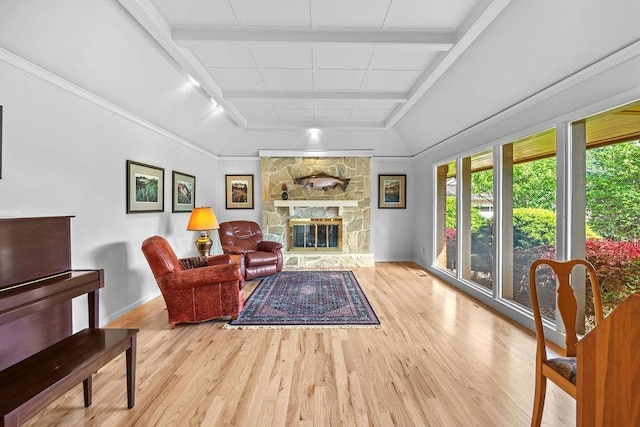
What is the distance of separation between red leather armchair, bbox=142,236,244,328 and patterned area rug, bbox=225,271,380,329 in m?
0.26

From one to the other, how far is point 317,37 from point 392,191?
4514 millimetres

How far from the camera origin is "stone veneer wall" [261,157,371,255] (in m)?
6.73

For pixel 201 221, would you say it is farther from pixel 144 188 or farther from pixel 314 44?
pixel 314 44

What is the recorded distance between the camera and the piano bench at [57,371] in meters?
1.31

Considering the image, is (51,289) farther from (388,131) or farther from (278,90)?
(388,131)

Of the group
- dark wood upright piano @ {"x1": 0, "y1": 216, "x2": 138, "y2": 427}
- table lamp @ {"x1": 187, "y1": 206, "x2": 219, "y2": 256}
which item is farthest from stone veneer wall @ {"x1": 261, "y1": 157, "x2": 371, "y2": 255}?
dark wood upright piano @ {"x1": 0, "y1": 216, "x2": 138, "y2": 427}

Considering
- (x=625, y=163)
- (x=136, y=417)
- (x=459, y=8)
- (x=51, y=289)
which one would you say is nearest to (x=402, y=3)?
(x=459, y=8)

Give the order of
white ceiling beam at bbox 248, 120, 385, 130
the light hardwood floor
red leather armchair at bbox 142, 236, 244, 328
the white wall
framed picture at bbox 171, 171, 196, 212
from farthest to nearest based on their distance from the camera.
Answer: white ceiling beam at bbox 248, 120, 385, 130
framed picture at bbox 171, 171, 196, 212
red leather armchair at bbox 142, 236, 244, 328
the white wall
the light hardwood floor

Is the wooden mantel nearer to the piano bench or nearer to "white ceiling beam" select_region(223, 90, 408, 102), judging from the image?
"white ceiling beam" select_region(223, 90, 408, 102)

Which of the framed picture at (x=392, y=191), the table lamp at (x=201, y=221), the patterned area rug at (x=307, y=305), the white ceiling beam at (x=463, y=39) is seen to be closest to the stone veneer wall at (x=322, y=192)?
the framed picture at (x=392, y=191)

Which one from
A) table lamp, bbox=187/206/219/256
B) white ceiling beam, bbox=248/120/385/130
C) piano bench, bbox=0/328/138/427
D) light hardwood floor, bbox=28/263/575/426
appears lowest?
light hardwood floor, bbox=28/263/575/426

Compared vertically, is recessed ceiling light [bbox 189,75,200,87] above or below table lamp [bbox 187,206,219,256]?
above

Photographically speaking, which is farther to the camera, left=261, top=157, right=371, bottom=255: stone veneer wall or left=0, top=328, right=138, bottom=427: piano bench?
A: left=261, top=157, right=371, bottom=255: stone veneer wall

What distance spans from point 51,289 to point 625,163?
13.3 ft
